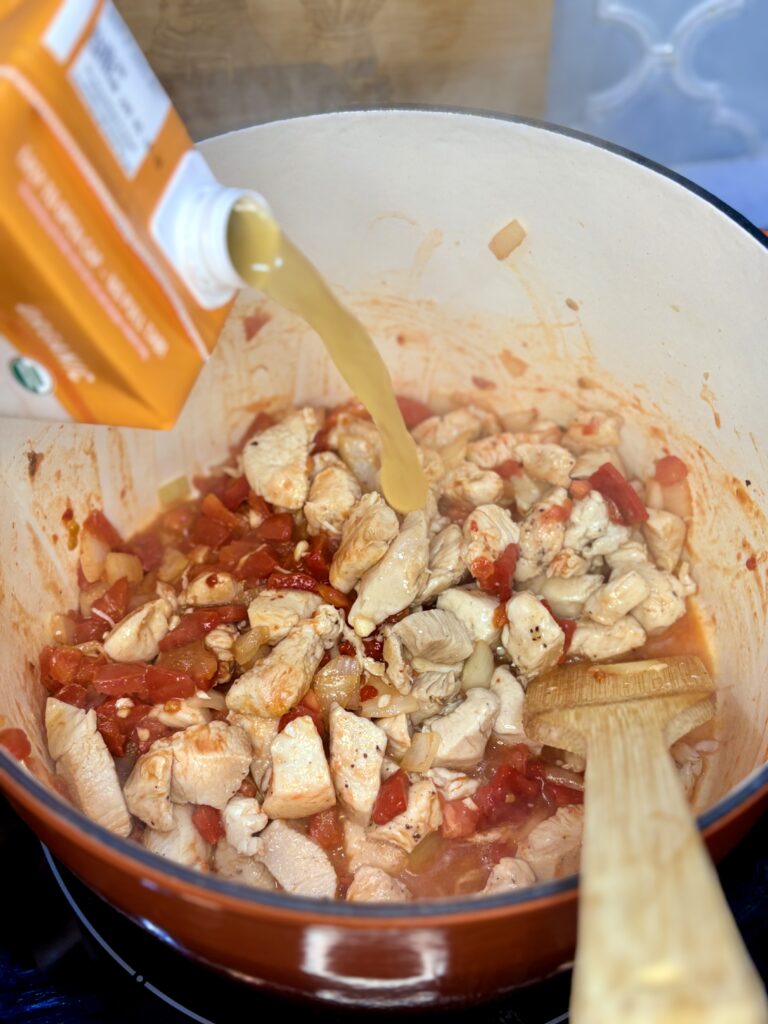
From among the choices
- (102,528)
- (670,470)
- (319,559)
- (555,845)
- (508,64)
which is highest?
(508,64)

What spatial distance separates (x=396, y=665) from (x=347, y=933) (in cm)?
81

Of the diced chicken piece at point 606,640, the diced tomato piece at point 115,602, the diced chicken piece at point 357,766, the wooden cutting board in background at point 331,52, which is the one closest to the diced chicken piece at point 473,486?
the diced chicken piece at point 606,640

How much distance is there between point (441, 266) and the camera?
7.17 feet

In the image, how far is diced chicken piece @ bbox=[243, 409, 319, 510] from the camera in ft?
7.06

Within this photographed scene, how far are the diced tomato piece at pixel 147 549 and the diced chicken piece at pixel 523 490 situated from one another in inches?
30.7

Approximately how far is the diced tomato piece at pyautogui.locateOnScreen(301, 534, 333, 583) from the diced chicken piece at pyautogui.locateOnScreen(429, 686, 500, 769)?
40 centimetres

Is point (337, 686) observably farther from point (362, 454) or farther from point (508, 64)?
point (508, 64)

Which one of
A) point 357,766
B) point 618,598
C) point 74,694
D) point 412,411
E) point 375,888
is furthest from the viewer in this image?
point 412,411

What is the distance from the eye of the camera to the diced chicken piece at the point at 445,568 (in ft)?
6.65

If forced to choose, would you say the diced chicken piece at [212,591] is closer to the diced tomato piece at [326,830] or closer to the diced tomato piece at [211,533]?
the diced tomato piece at [211,533]

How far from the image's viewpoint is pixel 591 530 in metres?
2.08

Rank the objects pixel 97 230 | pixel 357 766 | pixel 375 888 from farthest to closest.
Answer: pixel 357 766 < pixel 375 888 < pixel 97 230

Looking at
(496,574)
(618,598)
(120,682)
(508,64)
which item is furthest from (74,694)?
(508,64)

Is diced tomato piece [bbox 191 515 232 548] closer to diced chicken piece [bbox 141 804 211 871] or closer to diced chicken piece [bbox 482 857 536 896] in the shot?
diced chicken piece [bbox 141 804 211 871]
